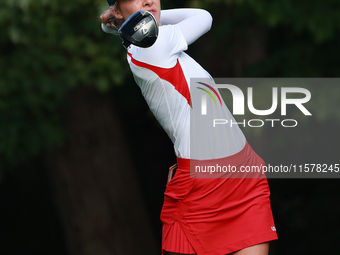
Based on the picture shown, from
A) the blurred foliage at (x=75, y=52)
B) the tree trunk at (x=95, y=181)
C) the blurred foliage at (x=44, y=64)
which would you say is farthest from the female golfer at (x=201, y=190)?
the tree trunk at (x=95, y=181)

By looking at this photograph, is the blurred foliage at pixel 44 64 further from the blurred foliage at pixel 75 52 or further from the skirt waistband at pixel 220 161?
the skirt waistband at pixel 220 161

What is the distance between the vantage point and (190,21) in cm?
222

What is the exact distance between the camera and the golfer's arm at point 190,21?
2.19m

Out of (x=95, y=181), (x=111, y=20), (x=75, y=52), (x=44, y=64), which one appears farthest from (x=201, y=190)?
(x=95, y=181)

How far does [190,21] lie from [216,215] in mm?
895

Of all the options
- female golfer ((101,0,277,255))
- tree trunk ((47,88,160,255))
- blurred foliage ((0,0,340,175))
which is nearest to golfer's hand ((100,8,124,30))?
female golfer ((101,0,277,255))

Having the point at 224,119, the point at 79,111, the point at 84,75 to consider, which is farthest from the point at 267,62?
the point at 224,119

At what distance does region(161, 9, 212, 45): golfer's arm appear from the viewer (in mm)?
2188

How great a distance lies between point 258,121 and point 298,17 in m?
1.00

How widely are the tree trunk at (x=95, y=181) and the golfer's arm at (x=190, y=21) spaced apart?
12.3ft

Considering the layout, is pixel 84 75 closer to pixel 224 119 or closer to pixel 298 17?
pixel 298 17

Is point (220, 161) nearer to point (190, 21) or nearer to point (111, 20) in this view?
point (190, 21)

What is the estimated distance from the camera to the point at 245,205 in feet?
7.36

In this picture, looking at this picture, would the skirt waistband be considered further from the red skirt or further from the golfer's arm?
the golfer's arm
